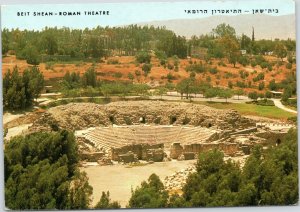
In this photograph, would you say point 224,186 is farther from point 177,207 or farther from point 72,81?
point 72,81

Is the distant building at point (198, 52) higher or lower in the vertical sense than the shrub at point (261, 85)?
higher

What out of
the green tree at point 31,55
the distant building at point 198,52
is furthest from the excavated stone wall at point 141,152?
the green tree at point 31,55

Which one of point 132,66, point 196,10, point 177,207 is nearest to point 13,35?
point 132,66

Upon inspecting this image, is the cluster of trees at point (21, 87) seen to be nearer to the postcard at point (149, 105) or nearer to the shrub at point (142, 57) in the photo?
the postcard at point (149, 105)

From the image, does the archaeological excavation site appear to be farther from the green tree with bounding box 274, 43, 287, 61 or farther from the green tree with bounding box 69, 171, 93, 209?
the green tree with bounding box 274, 43, 287, 61

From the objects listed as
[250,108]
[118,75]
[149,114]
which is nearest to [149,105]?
[149,114]

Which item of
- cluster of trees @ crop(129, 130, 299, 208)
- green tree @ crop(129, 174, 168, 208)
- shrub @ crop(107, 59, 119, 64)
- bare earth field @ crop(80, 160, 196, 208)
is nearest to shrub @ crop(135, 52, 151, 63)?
shrub @ crop(107, 59, 119, 64)

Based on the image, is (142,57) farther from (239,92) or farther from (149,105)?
(239,92)
